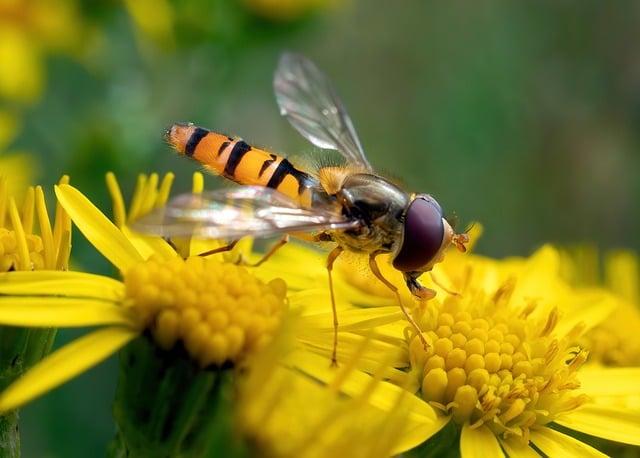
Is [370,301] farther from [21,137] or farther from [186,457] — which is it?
[21,137]

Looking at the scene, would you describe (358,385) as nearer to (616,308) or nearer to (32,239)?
(32,239)

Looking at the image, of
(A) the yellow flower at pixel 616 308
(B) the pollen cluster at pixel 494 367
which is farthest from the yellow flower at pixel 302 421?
(A) the yellow flower at pixel 616 308

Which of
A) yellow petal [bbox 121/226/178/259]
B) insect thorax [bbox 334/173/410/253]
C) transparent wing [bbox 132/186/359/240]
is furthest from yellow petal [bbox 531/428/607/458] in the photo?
yellow petal [bbox 121/226/178/259]

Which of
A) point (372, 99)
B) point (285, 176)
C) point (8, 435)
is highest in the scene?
point (372, 99)

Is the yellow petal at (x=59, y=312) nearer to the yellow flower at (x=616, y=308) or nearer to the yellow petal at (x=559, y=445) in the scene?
the yellow petal at (x=559, y=445)

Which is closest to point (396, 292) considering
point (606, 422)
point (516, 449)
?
point (516, 449)
